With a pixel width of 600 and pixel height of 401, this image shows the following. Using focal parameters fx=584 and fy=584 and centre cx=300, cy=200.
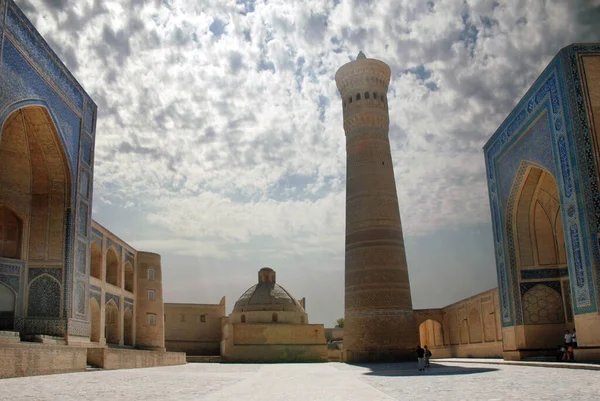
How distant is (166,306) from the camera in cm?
2769

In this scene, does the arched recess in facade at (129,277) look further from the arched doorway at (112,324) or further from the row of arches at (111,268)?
the arched doorway at (112,324)

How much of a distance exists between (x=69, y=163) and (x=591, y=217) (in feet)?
32.1

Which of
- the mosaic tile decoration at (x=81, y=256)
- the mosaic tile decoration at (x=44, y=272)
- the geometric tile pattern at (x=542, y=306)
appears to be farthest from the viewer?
the geometric tile pattern at (x=542, y=306)

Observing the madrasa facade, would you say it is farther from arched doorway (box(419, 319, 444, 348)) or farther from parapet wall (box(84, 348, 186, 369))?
arched doorway (box(419, 319, 444, 348))

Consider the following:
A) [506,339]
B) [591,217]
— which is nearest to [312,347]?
[506,339]

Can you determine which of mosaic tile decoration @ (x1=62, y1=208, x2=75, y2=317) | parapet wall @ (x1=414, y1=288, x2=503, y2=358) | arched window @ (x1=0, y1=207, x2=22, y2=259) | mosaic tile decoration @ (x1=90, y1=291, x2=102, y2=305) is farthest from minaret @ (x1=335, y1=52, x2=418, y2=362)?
arched window @ (x1=0, y1=207, x2=22, y2=259)

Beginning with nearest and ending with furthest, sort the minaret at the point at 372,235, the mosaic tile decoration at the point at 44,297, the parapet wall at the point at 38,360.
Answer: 1. the parapet wall at the point at 38,360
2. the mosaic tile decoration at the point at 44,297
3. the minaret at the point at 372,235

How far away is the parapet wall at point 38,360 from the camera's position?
24.7 ft

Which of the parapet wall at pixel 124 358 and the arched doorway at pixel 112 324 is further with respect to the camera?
the arched doorway at pixel 112 324

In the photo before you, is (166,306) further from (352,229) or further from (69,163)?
(69,163)

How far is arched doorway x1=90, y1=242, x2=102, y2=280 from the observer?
1718 centimetres

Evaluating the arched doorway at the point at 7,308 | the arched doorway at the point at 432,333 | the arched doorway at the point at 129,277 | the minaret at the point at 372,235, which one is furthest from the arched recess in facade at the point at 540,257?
the arched doorway at the point at 129,277

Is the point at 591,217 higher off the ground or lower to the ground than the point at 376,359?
higher

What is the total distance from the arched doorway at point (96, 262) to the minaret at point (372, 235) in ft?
26.3
